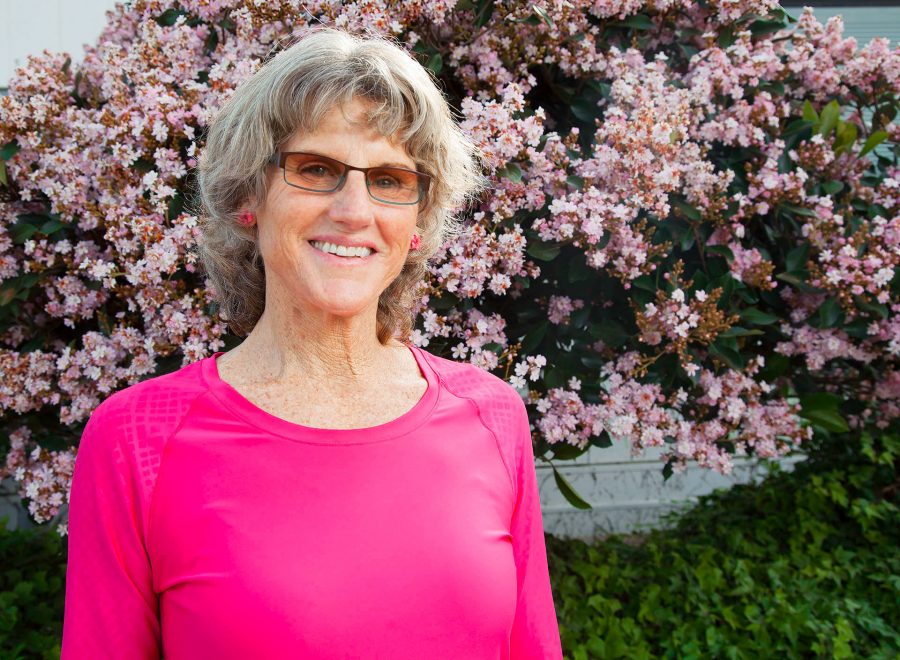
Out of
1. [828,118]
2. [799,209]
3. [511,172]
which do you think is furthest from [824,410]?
[511,172]

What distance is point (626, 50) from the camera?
2.92 metres

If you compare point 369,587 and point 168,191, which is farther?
point 168,191

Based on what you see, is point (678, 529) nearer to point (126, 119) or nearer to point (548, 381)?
point (548, 381)

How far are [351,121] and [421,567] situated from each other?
737 millimetres

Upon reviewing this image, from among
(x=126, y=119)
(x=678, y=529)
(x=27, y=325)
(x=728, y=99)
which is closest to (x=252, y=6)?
(x=126, y=119)

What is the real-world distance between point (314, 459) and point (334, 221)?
0.39 m

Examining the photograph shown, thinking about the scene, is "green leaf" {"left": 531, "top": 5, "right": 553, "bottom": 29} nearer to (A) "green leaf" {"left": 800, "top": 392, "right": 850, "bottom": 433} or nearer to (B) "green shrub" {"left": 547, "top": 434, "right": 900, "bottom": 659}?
(A) "green leaf" {"left": 800, "top": 392, "right": 850, "bottom": 433}

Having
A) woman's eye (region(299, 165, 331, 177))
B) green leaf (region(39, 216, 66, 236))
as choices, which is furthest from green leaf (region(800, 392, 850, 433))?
green leaf (region(39, 216, 66, 236))

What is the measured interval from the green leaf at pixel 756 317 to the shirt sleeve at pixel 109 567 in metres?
2.08

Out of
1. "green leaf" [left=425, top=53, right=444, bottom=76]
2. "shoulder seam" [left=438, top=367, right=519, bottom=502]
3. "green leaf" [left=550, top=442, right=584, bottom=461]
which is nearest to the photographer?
"shoulder seam" [left=438, top=367, right=519, bottom=502]

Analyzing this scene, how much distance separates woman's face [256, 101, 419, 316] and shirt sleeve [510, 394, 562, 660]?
47cm

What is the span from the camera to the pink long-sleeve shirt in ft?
4.04

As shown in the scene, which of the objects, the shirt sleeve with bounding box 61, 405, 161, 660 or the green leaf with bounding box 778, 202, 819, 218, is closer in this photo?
the shirt sleeve with bounding box 61, 405, 161, 660

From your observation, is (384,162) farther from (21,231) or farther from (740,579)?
(740,579)
